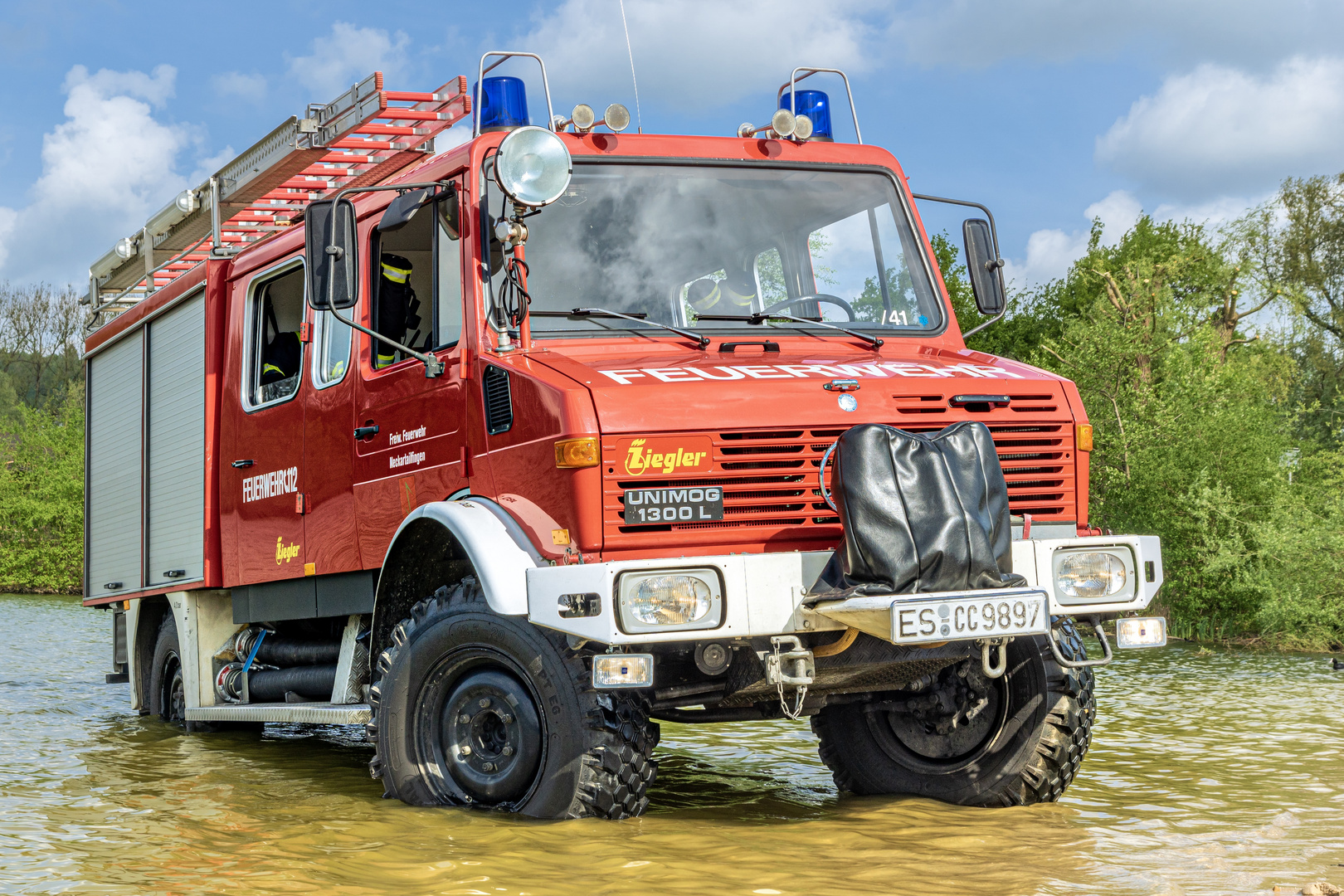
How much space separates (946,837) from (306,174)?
19.0ft

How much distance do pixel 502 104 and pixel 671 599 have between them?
2646mm

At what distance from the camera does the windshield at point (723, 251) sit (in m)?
5.74

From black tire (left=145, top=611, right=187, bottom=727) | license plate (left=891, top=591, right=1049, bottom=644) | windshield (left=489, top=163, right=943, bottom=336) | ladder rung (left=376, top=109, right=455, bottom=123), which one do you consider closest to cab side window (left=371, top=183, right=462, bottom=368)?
windshield (left=489, top=163, right=943, bottom=336)

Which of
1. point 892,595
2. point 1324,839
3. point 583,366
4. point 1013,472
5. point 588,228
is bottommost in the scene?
point 1324,839

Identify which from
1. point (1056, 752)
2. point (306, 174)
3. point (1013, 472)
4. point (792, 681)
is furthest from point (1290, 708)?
point (306, 174)

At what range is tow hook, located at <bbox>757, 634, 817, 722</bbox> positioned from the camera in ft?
15.5

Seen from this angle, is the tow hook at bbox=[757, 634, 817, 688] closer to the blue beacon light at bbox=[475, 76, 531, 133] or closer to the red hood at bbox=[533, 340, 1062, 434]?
the red hood at bbox=[533, 340, 1062, 434]

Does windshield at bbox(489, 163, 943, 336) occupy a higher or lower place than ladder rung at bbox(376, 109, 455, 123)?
lower

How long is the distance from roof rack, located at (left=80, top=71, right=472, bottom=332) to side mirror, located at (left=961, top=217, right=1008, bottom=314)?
280 centimetres

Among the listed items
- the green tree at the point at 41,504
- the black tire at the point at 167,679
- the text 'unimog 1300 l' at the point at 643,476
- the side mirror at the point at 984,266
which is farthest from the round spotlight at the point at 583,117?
the green tree at the point at 41,504

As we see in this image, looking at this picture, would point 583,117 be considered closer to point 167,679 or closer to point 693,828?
point 693,828

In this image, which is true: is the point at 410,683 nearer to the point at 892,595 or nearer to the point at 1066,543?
the point at 892,595

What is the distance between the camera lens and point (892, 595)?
4.55 m

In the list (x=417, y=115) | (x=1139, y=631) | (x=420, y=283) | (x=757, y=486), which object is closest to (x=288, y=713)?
(x=420, y=283)
